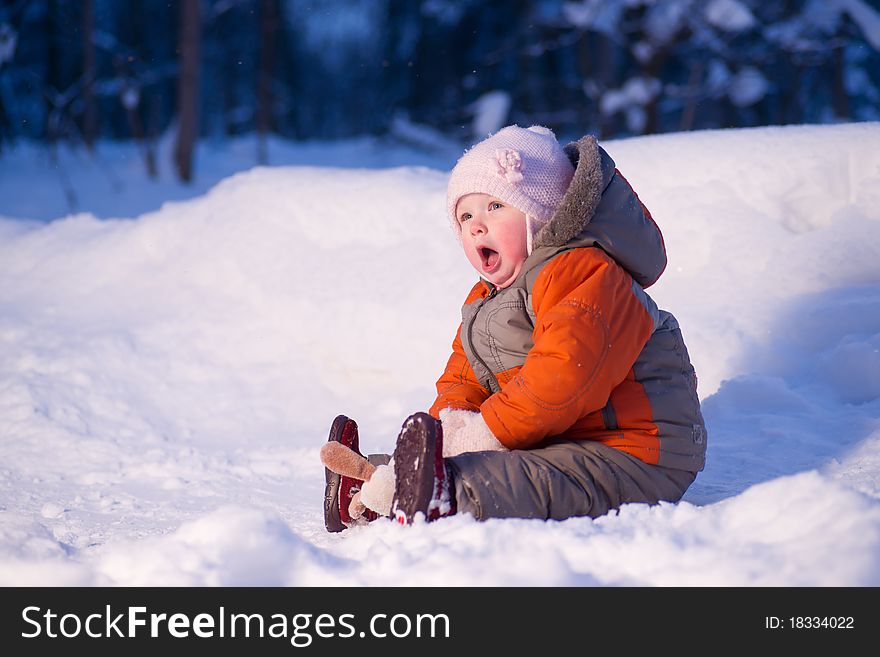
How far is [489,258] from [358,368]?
164cm

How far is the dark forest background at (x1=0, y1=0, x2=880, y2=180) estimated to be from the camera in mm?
10320

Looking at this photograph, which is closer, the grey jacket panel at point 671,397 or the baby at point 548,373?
the baby at point 548,373

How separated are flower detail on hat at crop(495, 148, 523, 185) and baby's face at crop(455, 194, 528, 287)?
0.22 ft

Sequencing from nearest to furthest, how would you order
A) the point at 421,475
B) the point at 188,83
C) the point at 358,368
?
1. the point at 421,475
2. the point at 358,368
3. the point at 188,83

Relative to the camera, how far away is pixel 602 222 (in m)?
2.16

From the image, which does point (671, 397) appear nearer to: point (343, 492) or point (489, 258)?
point (489, 258)

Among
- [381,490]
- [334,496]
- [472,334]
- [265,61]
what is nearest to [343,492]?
[334,496]

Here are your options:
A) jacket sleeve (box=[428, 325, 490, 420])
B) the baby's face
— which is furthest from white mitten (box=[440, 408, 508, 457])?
the baby's face

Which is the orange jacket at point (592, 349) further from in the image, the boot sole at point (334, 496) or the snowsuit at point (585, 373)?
the boot sole at point (334, 496)

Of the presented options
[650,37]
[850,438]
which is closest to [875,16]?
A: [650,37]

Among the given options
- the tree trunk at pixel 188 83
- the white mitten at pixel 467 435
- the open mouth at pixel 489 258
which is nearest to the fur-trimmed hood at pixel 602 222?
the open mouth at pixel 489 258

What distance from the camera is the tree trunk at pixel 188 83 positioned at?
10750 mm

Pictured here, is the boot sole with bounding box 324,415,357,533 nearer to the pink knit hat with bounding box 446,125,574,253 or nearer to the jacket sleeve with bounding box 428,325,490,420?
the jacket sleeve with bounding box 428,325,490,420

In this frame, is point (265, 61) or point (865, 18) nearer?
point (865, 18)
